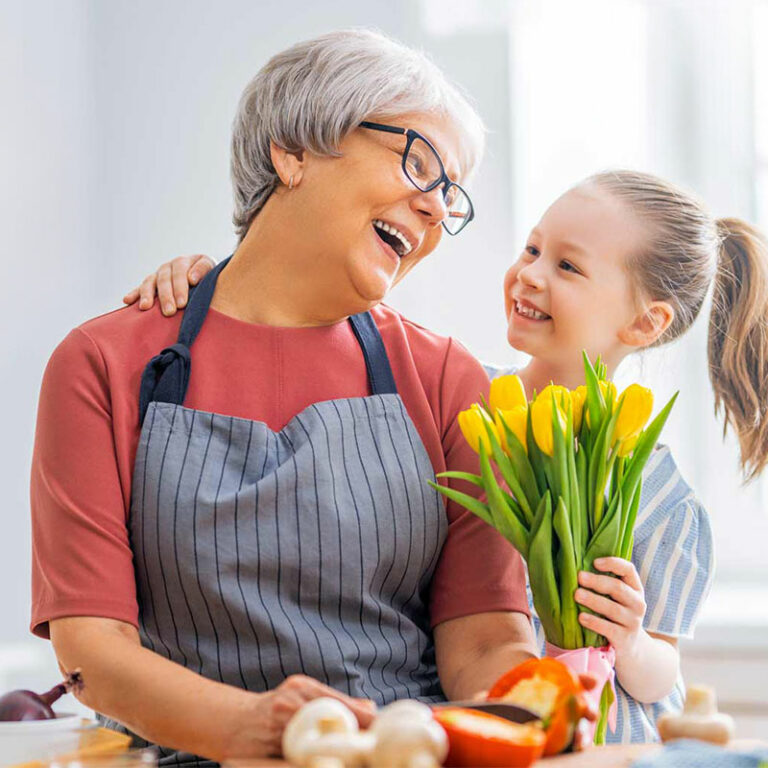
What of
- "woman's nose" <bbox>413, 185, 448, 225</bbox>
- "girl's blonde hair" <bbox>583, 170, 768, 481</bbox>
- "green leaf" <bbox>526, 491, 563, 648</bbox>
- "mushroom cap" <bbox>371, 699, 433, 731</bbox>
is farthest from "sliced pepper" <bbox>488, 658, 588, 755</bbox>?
"girl's blonde hair" <bbox>583, 170, 768, 481</bbox>

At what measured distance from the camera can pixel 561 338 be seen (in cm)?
195

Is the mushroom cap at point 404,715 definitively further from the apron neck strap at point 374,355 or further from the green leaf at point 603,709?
the apron neck strap at point 374,355

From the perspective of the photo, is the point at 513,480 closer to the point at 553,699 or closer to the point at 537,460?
the point at 537,460

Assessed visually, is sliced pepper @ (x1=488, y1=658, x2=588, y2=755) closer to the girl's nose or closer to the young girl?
the young girl

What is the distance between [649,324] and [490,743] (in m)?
1.29

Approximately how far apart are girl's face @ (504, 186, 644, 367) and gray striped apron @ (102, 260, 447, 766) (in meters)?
0.58

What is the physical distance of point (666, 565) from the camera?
180cm

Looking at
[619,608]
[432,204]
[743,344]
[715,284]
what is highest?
[432,204]

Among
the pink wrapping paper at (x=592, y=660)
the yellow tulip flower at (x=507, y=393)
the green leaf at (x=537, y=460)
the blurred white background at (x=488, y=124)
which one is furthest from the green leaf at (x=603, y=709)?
the blurred white background at (x=488, y=124)

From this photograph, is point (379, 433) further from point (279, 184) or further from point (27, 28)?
point (27, 28)

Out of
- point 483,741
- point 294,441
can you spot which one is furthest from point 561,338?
point 483,741

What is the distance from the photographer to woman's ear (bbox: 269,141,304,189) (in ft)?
4.99

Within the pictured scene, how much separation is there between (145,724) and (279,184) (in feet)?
2.48

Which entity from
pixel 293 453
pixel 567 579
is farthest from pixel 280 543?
pixel 567 579
